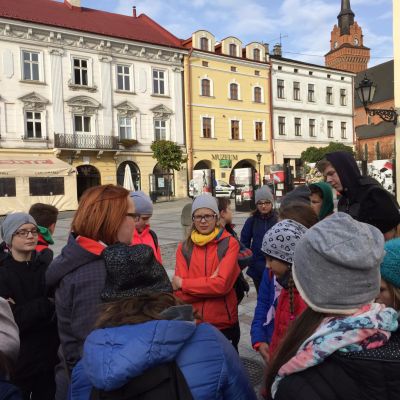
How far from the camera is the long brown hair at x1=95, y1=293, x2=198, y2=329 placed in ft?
4.35

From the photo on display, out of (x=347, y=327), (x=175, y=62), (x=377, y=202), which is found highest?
(x=175, y=62)

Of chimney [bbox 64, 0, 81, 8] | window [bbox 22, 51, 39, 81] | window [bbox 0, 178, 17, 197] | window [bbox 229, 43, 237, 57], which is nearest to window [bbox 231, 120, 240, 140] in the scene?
window [bbox 229, 43, 237, 57]

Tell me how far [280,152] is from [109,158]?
1592 cm

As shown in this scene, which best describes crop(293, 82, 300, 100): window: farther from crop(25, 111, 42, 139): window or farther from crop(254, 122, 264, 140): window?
crop(25, 111, 42, 139): window

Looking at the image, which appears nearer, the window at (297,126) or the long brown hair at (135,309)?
the long brown hair at (135,309)

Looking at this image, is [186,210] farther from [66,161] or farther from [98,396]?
[66,161]

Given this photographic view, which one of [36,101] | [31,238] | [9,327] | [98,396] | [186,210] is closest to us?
[98,396]

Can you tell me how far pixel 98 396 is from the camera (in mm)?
1266

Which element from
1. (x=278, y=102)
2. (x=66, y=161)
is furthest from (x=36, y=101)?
(x=278, y=102)

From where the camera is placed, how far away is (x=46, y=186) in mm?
24359

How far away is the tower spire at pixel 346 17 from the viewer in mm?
71688

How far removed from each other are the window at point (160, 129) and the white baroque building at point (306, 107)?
10.8 m

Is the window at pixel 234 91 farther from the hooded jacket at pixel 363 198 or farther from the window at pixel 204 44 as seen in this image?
the hooded jacket at pixel 363 198

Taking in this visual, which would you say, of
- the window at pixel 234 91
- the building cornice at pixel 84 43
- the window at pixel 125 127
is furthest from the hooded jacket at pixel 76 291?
the window at pixel 234 91
